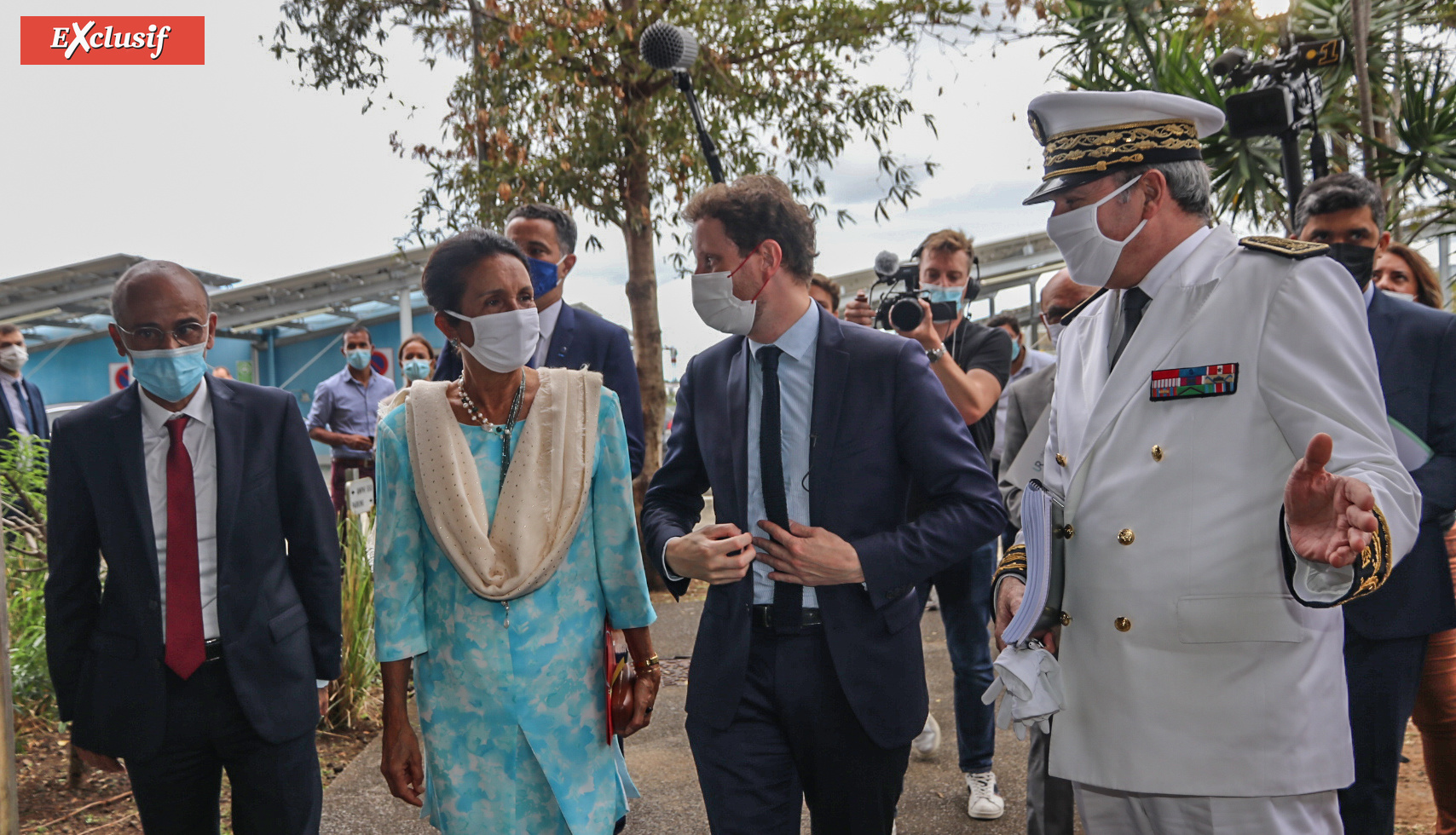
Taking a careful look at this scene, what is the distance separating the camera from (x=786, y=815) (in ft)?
7.81

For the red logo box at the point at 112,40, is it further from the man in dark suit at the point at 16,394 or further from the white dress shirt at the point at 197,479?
the man in dark suit at the point at 16,394

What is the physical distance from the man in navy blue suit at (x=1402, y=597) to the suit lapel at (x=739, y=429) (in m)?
1.79

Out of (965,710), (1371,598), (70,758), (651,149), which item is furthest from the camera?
(651,149)

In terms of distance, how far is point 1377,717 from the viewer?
2.82 m

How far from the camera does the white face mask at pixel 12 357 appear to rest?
8906 mm

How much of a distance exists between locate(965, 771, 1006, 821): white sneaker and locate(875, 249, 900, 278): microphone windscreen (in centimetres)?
205

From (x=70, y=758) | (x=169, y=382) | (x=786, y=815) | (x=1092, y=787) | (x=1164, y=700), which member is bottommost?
(x=70, y=758)

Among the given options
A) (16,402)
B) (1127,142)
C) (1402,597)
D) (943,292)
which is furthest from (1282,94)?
(16,402)

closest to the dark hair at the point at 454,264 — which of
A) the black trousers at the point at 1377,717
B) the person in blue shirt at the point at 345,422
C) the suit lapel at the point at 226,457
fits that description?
the suit lapel at the point at 226,457

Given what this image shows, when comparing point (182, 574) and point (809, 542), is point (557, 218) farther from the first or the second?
point (809, 542)

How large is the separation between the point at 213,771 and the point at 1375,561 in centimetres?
268

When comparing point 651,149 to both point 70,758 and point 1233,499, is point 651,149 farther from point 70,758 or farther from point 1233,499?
point 1233,499

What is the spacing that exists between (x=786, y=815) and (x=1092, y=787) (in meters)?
0.73

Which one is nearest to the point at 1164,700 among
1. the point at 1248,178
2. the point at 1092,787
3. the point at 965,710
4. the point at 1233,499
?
the point at 1092,787
